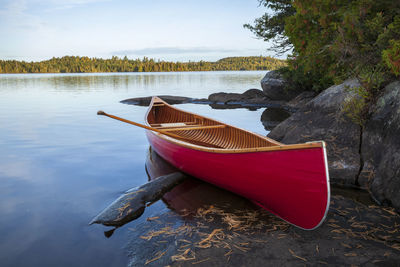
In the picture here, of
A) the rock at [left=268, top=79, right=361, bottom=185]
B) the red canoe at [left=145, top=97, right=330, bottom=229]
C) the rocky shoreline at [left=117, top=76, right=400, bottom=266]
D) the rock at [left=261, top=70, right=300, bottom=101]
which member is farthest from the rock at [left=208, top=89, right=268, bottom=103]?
the red canoe at [left=145, top=97, right=330, bottom=229]

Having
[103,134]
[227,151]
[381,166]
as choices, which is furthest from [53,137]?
[381,166]

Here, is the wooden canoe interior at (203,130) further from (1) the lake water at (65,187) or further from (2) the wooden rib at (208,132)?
(1) the lake water at (65,187)

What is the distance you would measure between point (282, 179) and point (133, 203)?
2.63 meters

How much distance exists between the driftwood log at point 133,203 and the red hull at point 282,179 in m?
1.08

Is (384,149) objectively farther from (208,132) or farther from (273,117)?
(273,117)

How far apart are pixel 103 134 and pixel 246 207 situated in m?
9.41

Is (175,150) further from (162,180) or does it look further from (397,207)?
(397,207)

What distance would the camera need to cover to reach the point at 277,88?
20.0 meters

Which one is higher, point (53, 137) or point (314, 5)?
point (314, 5)

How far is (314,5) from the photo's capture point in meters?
9.40

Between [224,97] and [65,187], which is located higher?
[224,97]

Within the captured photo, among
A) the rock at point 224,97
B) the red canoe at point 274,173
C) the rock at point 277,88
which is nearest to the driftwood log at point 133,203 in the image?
the red canoe at point 274,173

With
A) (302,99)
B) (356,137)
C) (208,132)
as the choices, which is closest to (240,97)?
(302,99)

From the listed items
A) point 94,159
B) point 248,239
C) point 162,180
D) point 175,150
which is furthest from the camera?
point 94,159
